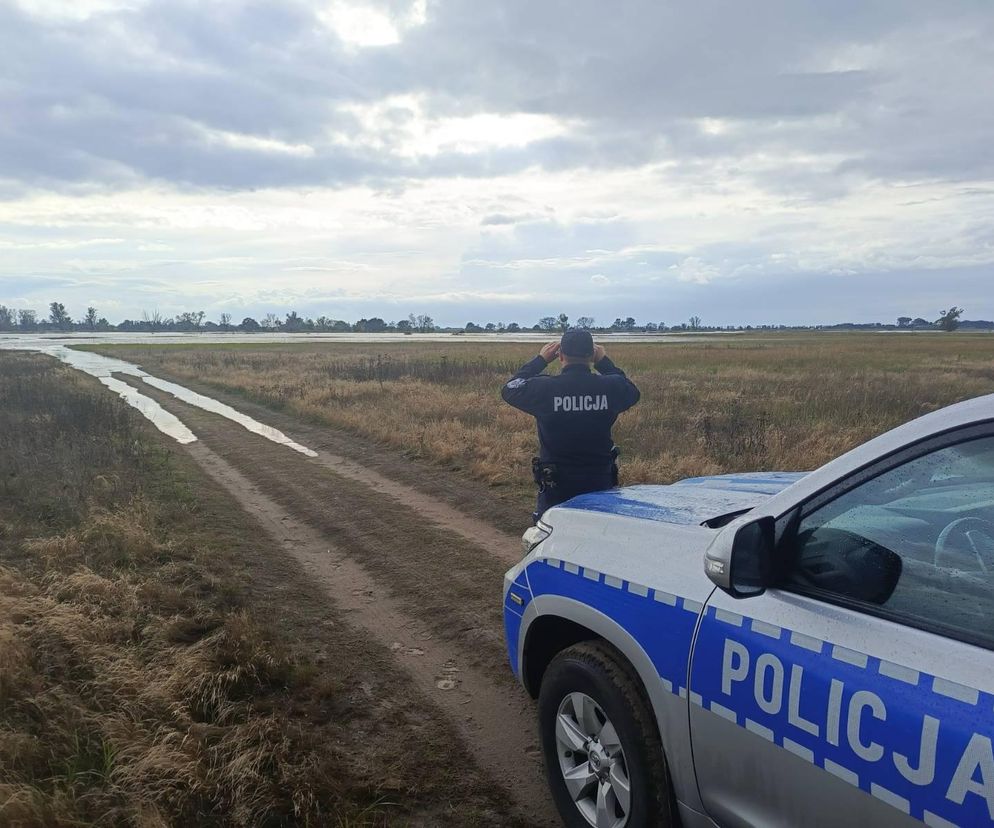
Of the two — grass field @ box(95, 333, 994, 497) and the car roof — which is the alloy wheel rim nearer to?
the car roof

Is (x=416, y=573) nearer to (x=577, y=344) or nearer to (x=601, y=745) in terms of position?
(x=577, y=344)

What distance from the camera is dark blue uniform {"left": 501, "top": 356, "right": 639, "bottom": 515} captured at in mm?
4281

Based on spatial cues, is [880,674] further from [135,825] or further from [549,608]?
[135,825]

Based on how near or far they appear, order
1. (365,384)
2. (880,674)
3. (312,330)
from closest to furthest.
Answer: (880,674) → (365,384) → (312,330)

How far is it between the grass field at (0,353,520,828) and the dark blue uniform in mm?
1629

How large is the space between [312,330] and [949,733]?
478 feet

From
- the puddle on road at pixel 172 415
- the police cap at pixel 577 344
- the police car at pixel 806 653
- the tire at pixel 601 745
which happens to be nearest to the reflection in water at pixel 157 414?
the puddle on road at pixel 172 415

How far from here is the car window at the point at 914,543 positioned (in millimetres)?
1664

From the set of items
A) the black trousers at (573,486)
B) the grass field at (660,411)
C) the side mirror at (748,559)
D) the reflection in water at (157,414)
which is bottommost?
the reflection in water at (157,414)

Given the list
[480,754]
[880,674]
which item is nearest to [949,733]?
[880,674]

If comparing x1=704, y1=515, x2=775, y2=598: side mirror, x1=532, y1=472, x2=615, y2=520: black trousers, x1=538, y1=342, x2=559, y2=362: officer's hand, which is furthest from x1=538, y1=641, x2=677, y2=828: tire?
x1=538, y1=342, x2=559, y2=362: officer's hand

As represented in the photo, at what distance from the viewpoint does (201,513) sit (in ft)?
24.9

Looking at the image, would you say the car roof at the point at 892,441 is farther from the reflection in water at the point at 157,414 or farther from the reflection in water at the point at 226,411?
the reflection in water at the point at 157,414

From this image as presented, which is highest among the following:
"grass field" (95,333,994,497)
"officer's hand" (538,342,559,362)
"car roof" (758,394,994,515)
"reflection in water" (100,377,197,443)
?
"officer's hand" (538,342,559,362)
